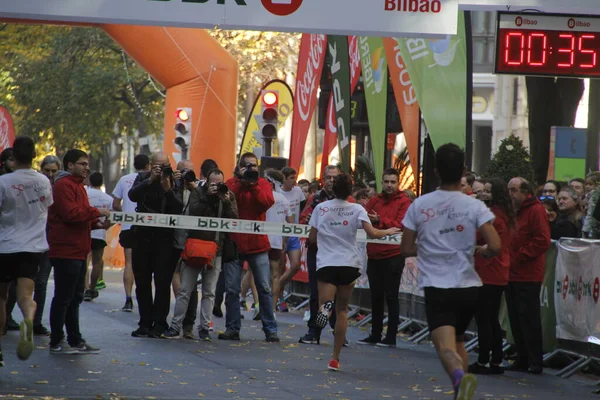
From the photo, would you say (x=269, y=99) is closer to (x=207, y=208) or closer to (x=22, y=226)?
(x=207, y=208)

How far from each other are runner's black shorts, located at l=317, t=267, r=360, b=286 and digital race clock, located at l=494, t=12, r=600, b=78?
4.08m

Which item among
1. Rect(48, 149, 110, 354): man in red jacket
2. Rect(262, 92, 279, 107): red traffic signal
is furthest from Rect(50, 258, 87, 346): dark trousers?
Rect(262, 92, 279, 107): red traffic signal

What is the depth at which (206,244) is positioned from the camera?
559 inches

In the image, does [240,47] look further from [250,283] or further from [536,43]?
[536,43]

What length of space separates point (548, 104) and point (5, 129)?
9334 millimetres

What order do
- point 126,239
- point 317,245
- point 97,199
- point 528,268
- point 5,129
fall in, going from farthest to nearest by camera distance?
→ point 5,129 → point 97,199 → point 126,239 → point 317,245 → point 528,268

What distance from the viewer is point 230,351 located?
13.4 metres

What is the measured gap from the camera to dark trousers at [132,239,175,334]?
47.3 ft

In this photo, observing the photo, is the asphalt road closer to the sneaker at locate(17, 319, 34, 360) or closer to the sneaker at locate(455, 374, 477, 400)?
the sneaker at locate(17, 319, 34, 360)

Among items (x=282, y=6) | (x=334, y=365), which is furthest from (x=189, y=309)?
(x=282, y=6)

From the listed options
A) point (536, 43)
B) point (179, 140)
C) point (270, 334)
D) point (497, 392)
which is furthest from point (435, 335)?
point (179, 140)

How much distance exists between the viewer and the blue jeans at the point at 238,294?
14.6 metres

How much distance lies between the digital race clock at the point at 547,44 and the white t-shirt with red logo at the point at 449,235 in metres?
6.90

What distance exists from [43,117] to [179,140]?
24.5 meters
